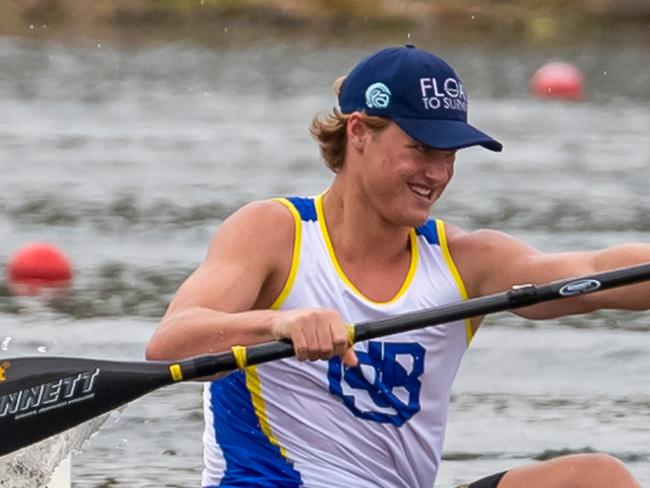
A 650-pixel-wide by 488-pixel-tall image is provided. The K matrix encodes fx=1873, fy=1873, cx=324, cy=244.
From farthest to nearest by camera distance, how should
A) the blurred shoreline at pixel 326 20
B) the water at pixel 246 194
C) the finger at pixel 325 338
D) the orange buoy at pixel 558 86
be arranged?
the blurred shoreline at pixel 326 20
the orange buoy at pixel 558 86
the water at pixel 246 194
the finger at pixel 325 338

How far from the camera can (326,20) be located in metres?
22.7

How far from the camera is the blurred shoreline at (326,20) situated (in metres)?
22.0

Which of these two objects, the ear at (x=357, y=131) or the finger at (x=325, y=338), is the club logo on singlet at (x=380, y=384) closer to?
the finger at (x=325, y=338)

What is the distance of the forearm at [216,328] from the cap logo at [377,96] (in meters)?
0.53

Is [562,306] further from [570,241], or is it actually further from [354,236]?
[570,241]

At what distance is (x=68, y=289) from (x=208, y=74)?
973cm

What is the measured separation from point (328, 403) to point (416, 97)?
2.40 feet

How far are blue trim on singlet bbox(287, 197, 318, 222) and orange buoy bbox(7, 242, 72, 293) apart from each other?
4.90 meters

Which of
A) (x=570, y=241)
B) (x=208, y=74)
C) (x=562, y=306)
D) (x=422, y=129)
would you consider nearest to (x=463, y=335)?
(x=562, y=306)

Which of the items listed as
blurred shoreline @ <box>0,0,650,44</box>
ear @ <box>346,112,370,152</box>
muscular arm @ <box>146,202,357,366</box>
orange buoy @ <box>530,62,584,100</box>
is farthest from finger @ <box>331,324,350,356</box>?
blurred shoreline @ <box>0,0,650,44</box>

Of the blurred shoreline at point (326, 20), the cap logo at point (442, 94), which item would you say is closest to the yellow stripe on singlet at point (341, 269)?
the cap logo at point (442, 94)

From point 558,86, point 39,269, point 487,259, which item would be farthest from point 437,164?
point 558,86

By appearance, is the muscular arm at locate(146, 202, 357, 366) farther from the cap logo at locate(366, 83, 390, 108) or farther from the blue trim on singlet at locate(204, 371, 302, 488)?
the cap logo at locate(366, 83, 390, 108)

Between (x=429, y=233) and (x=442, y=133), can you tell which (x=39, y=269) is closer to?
(x=429, y=233)
